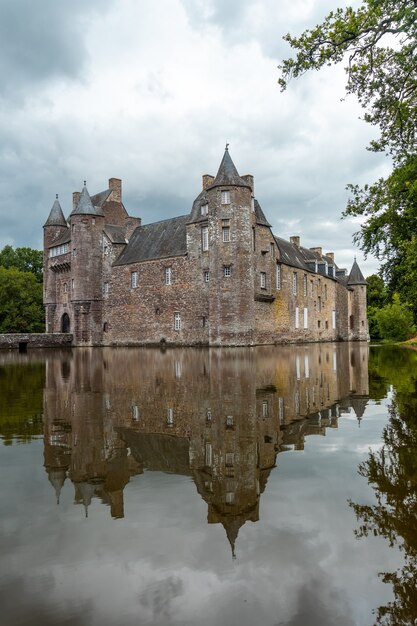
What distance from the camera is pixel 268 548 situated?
11.6ft

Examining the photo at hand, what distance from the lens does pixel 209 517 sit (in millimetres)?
4090

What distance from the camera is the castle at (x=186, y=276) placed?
3512cm

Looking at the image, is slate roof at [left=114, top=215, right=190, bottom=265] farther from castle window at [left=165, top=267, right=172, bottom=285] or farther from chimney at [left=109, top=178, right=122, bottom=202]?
chimney at [left=109, top=178, right=122, bottom=202]

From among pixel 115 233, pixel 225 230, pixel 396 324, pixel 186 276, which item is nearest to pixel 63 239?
pixel 115 233

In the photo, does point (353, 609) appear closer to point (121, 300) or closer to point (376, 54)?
point (376, 54)

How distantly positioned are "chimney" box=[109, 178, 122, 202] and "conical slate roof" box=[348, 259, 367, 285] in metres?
31.5

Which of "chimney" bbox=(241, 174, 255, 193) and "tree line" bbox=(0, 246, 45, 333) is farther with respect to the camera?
"tree line" bbox=(0, 246, 45, 333)

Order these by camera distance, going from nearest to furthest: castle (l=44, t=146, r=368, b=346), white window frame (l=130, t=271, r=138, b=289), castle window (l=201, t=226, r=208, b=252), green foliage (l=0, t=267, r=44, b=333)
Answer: castle (l=44, t=146, r=368, b=346)
castle window (l=201, t=226, r=208, b=252)
white window frame (l=130, t=271, r=138, b=289)
green foliage (l=0, t=267, r=44, b=333)

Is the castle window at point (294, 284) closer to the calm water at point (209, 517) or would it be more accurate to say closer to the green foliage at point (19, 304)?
the green foliage at point (19, 304)

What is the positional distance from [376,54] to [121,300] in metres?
33.7

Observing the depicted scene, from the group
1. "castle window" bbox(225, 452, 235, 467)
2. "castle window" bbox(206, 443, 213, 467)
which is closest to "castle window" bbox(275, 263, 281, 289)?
"castle window" bbox(206, 443, 213, 467)

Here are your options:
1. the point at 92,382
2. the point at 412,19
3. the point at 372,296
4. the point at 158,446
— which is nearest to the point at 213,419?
the point at 158,446

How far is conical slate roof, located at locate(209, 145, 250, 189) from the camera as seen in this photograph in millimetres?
34781

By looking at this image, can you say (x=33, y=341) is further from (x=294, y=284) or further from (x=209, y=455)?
(x=209, y=455)
